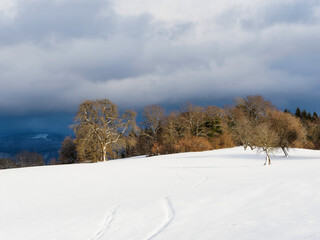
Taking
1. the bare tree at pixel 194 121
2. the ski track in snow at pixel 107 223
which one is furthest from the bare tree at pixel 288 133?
the ski track in snow at pixel 107 223

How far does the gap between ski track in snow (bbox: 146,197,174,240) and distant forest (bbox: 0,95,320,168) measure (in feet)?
64.0

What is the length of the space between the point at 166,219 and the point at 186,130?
52.0 m

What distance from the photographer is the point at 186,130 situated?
60531mm

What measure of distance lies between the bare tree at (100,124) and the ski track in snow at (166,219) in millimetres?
27538

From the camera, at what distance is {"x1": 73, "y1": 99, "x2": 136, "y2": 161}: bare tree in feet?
123

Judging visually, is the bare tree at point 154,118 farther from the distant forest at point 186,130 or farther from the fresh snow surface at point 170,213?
the fresh snow surface at point 170,213

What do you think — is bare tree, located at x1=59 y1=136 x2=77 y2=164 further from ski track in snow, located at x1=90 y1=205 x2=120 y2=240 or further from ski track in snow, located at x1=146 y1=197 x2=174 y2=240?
ski track in snow, located at x1=146 y1=197 x2=174 y2=240

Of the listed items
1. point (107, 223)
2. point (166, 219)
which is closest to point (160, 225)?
point (166, 219)

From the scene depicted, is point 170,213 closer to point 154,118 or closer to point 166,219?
point 166,219

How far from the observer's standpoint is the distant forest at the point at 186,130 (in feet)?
124

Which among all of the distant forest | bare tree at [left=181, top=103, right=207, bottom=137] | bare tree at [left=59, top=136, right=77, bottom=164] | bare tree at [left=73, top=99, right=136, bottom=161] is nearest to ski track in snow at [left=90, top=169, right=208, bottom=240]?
the distant forest

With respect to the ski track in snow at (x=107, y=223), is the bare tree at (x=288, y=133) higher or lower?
higher

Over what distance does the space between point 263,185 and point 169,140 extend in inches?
1748

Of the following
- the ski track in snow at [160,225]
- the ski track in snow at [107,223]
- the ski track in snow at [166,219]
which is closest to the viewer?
the ski track in snow at [166,219]
